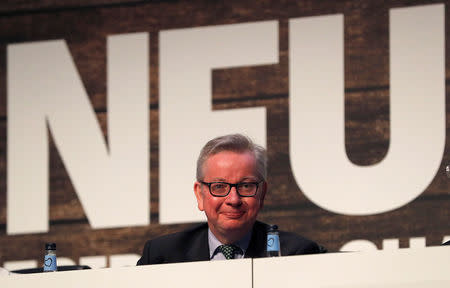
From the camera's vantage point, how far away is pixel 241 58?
395cm

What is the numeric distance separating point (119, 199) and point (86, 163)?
227 mm

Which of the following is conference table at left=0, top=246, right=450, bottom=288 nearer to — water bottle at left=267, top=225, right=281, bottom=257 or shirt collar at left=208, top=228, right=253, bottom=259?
water bottle at left=267, top=225, right=281, bottom=257

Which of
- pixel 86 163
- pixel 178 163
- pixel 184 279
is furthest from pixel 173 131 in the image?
pixel 184 279

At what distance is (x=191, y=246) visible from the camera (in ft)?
8.64

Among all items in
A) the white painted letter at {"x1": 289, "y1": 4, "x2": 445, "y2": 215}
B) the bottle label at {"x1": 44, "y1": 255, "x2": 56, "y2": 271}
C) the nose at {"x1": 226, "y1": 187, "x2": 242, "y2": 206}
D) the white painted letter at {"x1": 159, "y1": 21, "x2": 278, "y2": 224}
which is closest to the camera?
the bottle label at {"x1": 44, "y1": 255, "x2": 56, "y2": 271}

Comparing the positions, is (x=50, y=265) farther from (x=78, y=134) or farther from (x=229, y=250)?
(x=78, y=134)

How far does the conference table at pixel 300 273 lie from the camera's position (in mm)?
1982

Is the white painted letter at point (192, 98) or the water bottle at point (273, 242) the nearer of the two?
the water bottle at point (273, 242)

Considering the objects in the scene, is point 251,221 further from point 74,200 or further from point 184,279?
point 74,200

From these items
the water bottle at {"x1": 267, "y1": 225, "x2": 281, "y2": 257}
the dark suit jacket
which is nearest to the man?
the dark suit jacket

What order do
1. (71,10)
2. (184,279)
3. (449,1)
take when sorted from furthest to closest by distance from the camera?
1. (71,10)
2. (449,1)
3. (184,279)

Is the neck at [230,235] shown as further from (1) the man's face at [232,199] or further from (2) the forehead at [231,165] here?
(2) the forehead at [231,165]

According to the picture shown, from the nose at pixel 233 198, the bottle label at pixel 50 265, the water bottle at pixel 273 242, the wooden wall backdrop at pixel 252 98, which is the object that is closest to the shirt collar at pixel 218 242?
the nose at pixel 233 198

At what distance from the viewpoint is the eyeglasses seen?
256cm
